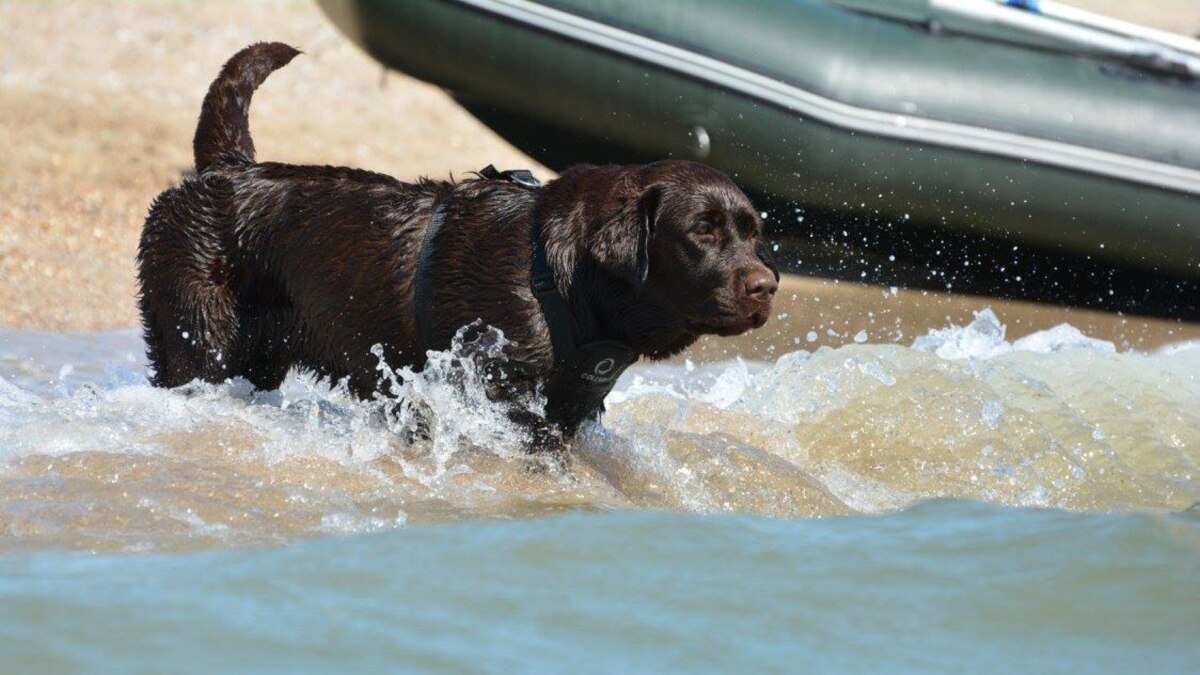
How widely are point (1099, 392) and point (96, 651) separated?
4.39 meters

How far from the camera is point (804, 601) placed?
3572 millimetres

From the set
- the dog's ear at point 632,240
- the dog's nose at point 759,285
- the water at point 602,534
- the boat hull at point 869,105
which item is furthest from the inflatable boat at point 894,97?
the dog's nose at point 759,285

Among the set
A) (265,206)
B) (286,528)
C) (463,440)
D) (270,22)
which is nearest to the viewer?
(286,528)

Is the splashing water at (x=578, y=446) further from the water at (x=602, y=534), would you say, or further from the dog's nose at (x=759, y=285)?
the dog's nose at (x=759, y=285)

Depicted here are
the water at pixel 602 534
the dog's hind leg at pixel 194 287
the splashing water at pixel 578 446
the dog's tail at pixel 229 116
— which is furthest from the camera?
the dog's tail at pixel 229 116

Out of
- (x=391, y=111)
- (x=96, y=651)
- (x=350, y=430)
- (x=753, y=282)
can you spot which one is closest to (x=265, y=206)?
(x=350, y=430)

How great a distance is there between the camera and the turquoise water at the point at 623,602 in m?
3.12

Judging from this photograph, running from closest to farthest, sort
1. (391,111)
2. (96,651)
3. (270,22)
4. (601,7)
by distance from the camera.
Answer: (96,651) < (601,7) < (391,111) < (270,22)

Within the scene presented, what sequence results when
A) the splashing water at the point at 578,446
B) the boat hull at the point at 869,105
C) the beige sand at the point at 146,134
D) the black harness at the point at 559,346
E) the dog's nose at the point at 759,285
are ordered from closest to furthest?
the splashing water at the point at 578,446, the dog's nose at the point at 759,285, the black harness at the point at 559,346, the beige sand at the point at 146,134, the boat hull at the point at 869,105

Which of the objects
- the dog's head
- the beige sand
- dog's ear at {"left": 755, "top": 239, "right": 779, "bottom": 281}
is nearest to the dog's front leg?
the dog's head

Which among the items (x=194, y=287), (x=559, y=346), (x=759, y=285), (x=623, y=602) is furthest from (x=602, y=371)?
(x=194, y=287)

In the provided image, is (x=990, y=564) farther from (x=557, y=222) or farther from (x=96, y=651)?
(x=96, y=651)

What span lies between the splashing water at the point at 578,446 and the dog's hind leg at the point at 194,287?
0.10 meters

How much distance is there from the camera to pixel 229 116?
4.97 meters
